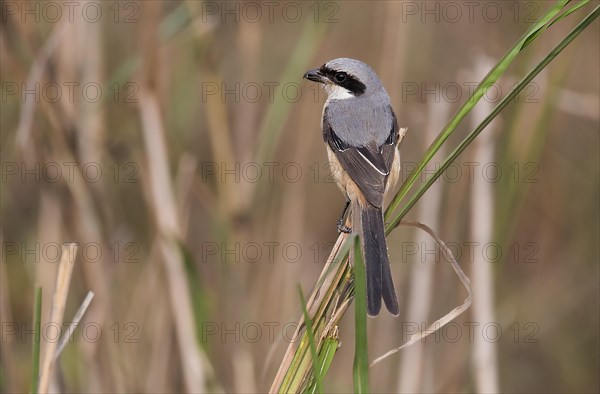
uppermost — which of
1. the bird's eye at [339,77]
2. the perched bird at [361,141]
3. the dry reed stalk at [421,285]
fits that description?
the bird's eye at [339,77]

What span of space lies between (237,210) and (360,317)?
1.82 meters

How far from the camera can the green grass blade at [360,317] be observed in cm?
155

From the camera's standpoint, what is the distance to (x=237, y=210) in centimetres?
332

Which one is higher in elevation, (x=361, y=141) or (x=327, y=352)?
(x=361, y=141)

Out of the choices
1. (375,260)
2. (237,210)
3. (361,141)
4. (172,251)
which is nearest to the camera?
(375,260)

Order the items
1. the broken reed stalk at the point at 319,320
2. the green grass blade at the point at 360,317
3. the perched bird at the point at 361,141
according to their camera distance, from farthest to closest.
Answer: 1. the perched bird at the point at 361,141
2. the broken reed stalk at the point at 319,320
3. the green grass blade at the point at 360,317

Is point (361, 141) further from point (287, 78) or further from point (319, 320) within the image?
point (319, 320)

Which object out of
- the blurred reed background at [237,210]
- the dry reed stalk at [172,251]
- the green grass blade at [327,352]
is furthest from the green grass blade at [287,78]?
the green grass blade at [327,352]

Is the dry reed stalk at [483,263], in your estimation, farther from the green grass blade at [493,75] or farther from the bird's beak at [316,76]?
the green grass blade at [493,75]

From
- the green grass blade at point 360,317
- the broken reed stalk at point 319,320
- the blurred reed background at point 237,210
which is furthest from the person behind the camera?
the blurred reed background at point 237,210

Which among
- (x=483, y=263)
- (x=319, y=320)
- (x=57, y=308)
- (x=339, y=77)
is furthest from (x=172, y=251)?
(x=319, y=320)

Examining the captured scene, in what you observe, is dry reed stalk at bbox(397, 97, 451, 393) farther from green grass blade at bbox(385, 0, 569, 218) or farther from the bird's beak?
green grass blade at bbox(385, 0, 569, 218)

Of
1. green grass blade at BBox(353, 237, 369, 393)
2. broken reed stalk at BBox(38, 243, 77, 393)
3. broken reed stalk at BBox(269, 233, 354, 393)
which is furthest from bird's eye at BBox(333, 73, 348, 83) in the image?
green grass blade at BBox(353, 237, 369, 393)

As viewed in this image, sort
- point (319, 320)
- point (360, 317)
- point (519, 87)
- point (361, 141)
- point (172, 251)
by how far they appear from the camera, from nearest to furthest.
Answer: point (360, 317) < point (519, 87) < point (319, 320) < point (361, 141) < point (172, 251)
